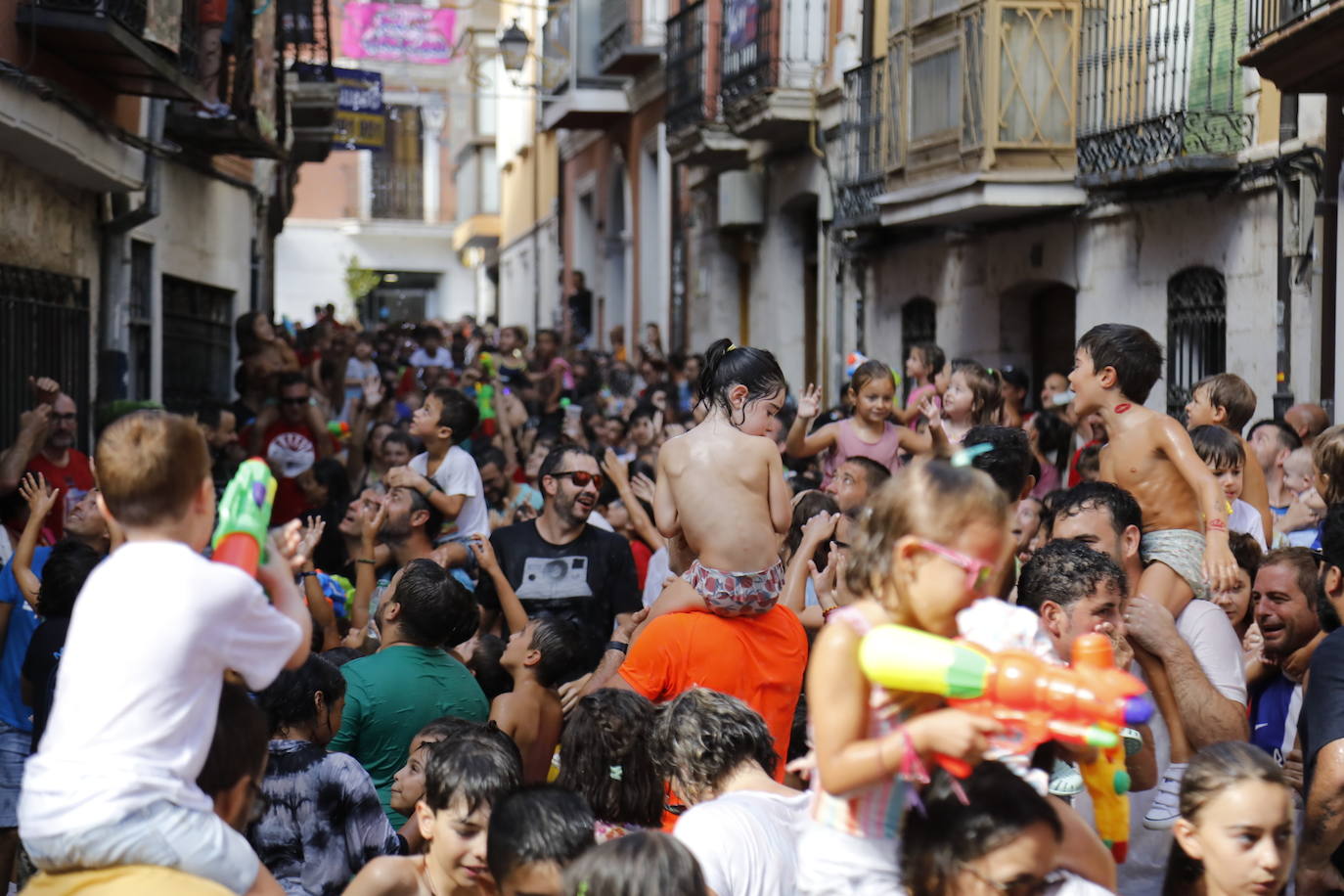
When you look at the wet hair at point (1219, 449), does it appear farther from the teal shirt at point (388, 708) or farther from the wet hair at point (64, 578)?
the wet hair at point (64, 578)

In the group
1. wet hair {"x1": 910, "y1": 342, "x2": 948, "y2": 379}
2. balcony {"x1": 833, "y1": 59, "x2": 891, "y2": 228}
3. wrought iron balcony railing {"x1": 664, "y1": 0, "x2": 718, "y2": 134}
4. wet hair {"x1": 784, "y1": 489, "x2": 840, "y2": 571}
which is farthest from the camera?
wrought iron balcony railing {"x1": 664, "y1": 0, "x2": 718, "y2": 134}

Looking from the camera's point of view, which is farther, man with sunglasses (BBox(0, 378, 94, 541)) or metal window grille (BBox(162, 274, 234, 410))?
metal window grille (BBox(162, 274, 234, 410))

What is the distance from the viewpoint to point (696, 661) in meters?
5.37

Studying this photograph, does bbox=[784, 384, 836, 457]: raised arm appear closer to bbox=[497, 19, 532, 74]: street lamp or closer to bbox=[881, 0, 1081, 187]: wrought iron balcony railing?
bbox=[881, 0, 1081, 187]: wrought iron balcony railing

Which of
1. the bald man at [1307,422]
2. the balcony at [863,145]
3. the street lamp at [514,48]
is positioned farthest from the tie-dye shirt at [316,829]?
the street lamp at [514,48]

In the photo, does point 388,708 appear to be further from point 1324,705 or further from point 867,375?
point 867,375

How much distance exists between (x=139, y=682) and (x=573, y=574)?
167 inches

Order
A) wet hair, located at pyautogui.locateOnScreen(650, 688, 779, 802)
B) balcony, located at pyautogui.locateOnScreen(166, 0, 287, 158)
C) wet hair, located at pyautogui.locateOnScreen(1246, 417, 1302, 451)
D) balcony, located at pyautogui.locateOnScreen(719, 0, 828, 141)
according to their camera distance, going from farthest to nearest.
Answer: balcony, located at pyautogui.locateOnScreen(719, 0, 828, 141), balcony, located at pyautogui.locateOnScreen(166, 0, 287, 158), wet hair, located at pyautogui.locateOnScreen(1246, 417, 1302, 451), wet hair, located at pyautogui.locateOnScreen(650, 688, 779, 802)

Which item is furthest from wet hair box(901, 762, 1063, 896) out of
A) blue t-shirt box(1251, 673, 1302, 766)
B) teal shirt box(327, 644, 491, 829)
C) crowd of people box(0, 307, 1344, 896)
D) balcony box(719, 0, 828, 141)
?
balcony box(719, 0, 828, 141)

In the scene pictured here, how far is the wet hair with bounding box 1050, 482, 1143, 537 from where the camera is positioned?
5.13 metres

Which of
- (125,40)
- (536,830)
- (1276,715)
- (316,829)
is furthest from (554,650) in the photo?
(125,40)

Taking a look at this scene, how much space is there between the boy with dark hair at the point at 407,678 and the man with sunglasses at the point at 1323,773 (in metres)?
2.45

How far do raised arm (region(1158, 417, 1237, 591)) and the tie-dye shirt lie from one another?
8.77ft

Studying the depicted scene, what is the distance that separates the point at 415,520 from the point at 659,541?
3.56ft
